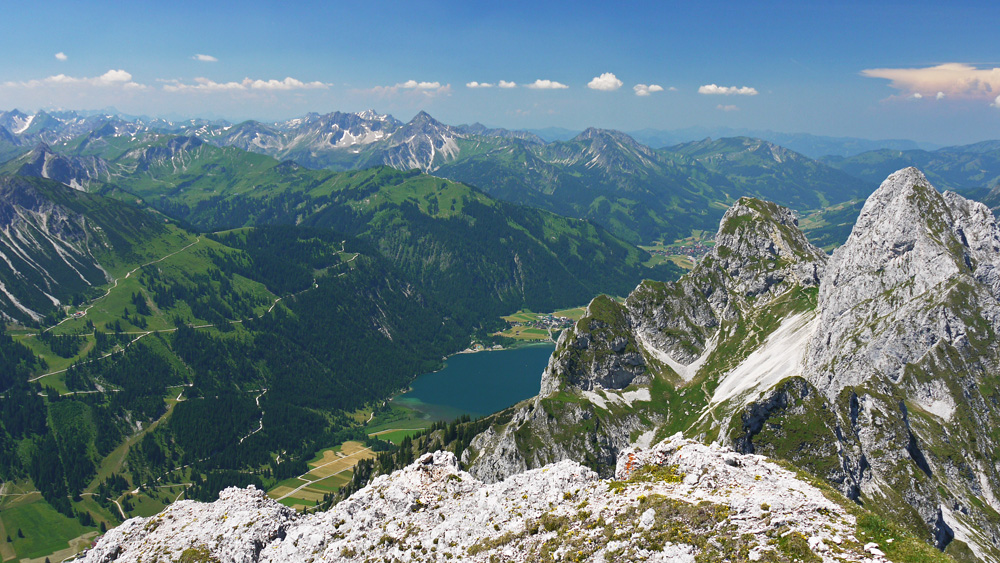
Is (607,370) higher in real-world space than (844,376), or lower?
lower

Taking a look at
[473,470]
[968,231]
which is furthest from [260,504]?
[968,231]

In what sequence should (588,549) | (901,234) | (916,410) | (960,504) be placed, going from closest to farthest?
1. (588,549)
2. (960,504)
3. (916,410)
4. (901,234)

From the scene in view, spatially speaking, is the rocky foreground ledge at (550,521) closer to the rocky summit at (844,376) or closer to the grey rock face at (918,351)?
the rocky summit at (844,376)

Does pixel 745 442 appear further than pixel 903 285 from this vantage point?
No

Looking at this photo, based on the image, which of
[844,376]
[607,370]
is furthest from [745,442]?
[607,370]

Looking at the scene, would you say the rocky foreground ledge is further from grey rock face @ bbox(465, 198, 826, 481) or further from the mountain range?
grey rock face @ bbox(465, 198, 826, 481)

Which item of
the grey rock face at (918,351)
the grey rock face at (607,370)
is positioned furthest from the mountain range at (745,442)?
the grey rock face at (607,370)

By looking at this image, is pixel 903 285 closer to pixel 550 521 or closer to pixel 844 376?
pixel 844 376

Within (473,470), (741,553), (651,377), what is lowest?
(473,470)

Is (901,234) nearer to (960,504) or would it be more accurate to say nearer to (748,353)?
(748,353)
